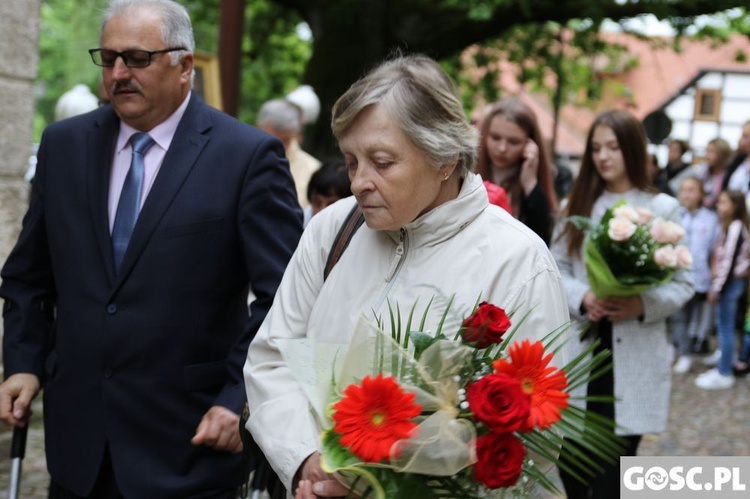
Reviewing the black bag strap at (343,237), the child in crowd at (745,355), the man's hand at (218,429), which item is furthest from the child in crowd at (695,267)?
the black bag strap at (343,237)

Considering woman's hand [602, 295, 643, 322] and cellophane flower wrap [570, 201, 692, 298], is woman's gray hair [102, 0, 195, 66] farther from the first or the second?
woman's hand [602, 295, 643, 322]

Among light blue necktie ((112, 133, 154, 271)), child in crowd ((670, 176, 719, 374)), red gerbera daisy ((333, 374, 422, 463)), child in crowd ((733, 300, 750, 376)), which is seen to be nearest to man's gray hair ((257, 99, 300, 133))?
light blue necktie ((112, 133, 154, 271))

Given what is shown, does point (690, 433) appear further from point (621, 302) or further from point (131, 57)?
point (131, 57)

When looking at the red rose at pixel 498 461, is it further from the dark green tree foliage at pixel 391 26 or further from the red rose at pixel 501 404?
the dark green tree foliage at pixel 391 26

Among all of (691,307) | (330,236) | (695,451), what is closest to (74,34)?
(691,307)

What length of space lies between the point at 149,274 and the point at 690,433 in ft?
23.0

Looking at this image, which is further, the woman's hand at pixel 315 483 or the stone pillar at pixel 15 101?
the stone pillar at pixel 15 101

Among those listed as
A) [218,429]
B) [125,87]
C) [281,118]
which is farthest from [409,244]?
[281,118]

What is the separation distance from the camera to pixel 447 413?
2.37m

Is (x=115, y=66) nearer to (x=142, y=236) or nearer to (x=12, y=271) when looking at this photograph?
(x=142, y=236)

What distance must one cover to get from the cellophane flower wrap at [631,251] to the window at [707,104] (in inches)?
1587

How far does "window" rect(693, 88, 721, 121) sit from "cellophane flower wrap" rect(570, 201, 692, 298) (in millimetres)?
40301

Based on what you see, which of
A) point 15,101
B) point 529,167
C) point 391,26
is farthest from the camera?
point 391,26

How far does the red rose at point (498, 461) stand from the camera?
2318 millimetres
